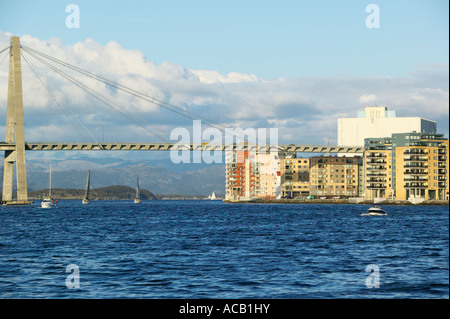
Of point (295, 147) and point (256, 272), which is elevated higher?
point (295, 147)

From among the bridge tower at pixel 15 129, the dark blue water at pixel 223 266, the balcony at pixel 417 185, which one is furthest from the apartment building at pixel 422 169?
the dark blue water at pixel 223 266

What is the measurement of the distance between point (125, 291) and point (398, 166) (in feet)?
595

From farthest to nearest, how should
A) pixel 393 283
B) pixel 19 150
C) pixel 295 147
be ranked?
pixel 295 147 < pixel 19 150 < pixel 393 283

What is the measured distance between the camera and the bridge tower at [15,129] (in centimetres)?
12456

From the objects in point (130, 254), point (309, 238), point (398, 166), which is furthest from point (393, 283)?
point (398, 166)

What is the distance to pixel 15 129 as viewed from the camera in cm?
12681

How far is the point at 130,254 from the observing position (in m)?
40.3

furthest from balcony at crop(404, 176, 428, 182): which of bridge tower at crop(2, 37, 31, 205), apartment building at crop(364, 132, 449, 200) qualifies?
bridge tower at crop(2, 37, 31, 205)

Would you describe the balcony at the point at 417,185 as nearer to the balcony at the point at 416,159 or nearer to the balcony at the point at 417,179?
the balcony at the point at 417,179

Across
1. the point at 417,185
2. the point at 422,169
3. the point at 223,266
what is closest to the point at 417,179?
the point at 417,185

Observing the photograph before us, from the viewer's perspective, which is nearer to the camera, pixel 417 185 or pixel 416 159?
pixel 417 185

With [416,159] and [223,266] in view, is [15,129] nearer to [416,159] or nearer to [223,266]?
[223,266]
